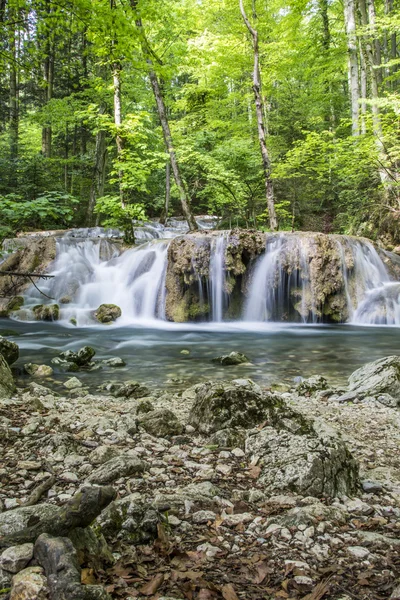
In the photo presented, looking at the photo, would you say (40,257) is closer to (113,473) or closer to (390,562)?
(113,473)

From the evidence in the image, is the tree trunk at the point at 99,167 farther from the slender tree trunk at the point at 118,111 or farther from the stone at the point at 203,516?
the stone at the point at 203,516

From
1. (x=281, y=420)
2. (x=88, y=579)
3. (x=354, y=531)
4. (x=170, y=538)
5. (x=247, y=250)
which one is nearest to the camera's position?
(x=88, y=579)

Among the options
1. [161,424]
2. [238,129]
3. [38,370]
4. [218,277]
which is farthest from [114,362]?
[238,129]

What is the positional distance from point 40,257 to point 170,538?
13.8 metres

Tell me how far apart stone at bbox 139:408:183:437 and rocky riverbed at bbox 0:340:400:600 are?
1cm

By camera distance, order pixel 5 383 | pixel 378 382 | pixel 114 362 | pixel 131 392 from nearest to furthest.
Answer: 1. pixel 5 383
2. pixel 378 382
3. pixel 131 392
4. pixel 114 362

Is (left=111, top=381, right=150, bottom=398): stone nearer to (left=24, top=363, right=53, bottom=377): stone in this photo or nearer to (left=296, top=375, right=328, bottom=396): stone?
(left=24, top=363, right=53, bottom=377): stone

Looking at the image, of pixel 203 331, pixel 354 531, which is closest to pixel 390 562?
pixel 354 531

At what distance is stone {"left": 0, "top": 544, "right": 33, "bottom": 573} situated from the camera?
1361mm

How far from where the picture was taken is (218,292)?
1190cm

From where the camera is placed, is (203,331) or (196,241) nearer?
(203,331)

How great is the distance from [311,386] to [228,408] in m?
2.26

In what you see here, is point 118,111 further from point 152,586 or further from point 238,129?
point 152,586

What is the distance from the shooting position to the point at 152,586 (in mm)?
1446
